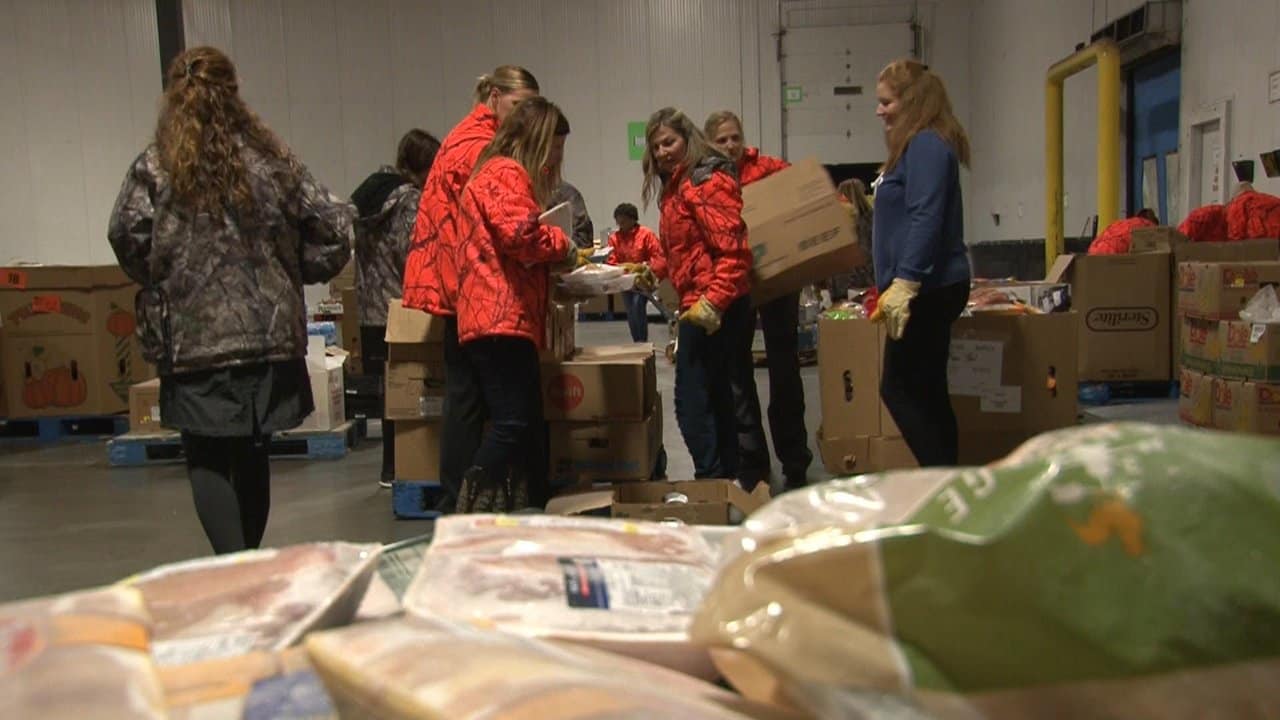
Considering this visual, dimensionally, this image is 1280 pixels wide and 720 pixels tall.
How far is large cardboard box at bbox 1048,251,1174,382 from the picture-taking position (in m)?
5.88

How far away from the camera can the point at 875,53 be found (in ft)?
42.4

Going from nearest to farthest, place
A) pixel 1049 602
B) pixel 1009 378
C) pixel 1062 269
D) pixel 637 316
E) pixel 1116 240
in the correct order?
pixel 1049 602
pixel 1009 378
pixel 1062 269
pixel 1116 240
pixel 637 316

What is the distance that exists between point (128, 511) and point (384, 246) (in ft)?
4.38

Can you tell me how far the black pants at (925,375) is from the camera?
9.95 ft

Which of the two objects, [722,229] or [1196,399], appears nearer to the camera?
[722,229]

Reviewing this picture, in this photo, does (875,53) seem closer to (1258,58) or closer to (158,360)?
(1258,58)

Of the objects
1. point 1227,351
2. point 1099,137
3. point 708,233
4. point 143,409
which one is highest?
point 1099,137

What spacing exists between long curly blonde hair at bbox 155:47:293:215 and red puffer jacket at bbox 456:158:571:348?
2.06 feet

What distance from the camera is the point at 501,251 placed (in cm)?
285

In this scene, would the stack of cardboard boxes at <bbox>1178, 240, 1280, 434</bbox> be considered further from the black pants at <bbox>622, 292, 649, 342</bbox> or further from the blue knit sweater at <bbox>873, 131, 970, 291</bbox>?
the black pants at <bbox>622, 292, 649, 342</bbox>

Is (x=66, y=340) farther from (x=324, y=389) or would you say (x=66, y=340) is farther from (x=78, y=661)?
(x=78, y=661)

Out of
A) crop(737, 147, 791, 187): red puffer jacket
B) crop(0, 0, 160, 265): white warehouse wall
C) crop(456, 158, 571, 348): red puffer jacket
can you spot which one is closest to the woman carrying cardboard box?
crop(456, 158, 571, 348): red puffer jacket

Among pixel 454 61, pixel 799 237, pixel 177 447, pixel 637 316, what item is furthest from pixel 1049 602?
pixel 454 61

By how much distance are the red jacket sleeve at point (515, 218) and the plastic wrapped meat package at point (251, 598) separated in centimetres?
183
